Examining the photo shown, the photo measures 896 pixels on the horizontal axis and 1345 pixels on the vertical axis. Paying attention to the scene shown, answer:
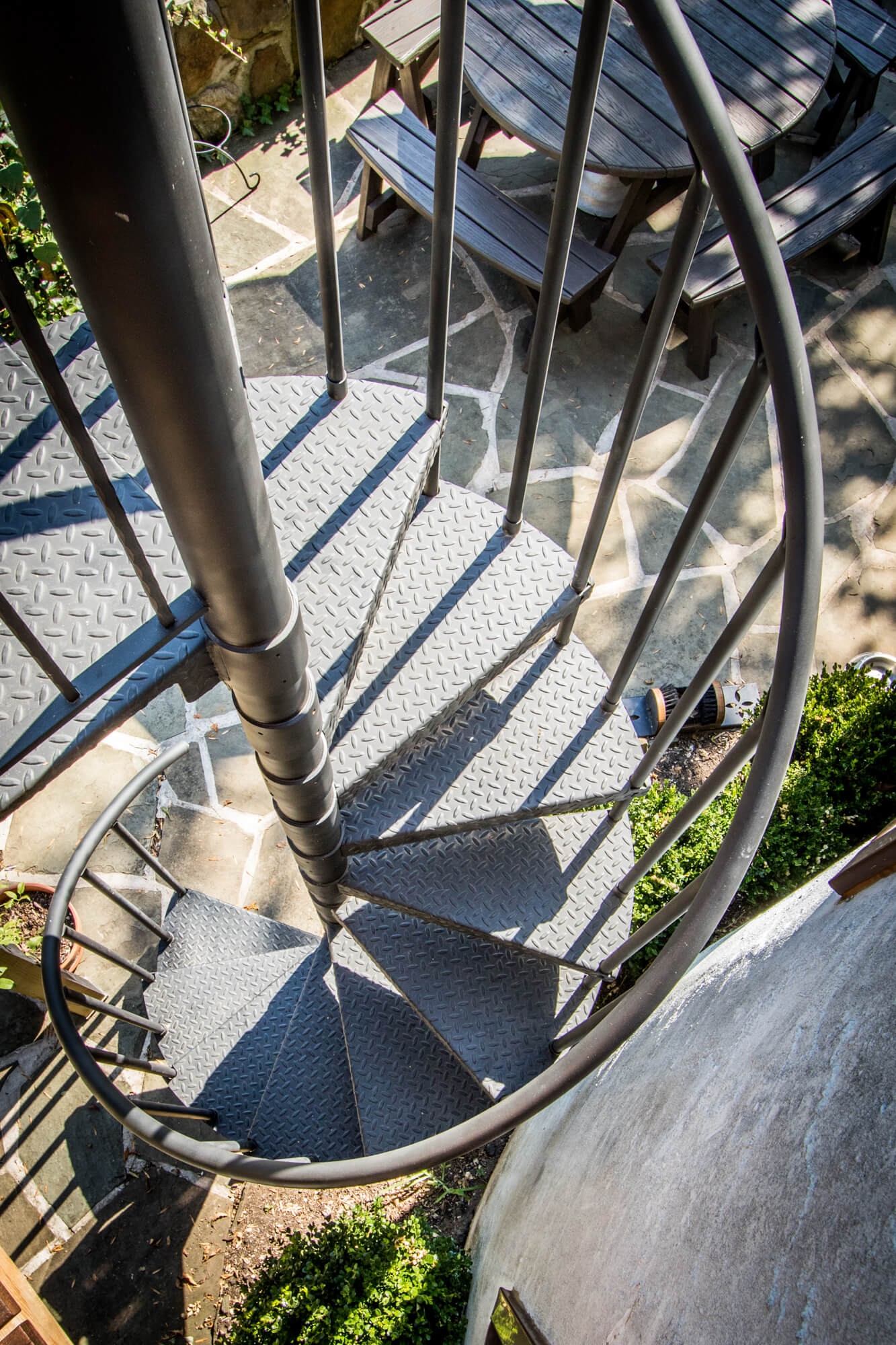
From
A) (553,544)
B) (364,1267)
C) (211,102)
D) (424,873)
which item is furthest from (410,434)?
(211,102)

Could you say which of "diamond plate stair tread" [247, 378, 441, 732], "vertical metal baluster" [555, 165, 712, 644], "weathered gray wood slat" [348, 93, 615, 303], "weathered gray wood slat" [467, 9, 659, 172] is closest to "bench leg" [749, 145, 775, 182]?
"weathered gray wood slat" [467, 9, 659, 172]

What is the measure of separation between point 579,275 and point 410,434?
2.72 metres

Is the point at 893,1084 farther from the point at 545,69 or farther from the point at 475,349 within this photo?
the point at 545,69

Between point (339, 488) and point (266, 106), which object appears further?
point (266, 106)

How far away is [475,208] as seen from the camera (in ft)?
15.8

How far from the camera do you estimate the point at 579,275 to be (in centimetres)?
473

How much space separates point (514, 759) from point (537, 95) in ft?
12.3

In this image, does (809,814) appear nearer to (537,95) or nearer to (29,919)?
(29,919)

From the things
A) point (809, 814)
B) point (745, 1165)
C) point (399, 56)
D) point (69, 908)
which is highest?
→ point (399, 56)

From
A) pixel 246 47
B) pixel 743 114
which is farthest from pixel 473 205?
pixel 246 47

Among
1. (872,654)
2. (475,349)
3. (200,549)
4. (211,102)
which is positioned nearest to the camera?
(200,549)

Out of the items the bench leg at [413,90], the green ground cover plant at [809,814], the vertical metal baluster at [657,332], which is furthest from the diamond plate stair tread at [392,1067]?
the bench leg at [413,90]

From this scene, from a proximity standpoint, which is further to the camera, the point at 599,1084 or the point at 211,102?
the point at 211,102

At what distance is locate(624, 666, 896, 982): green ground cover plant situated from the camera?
3.77 metres
